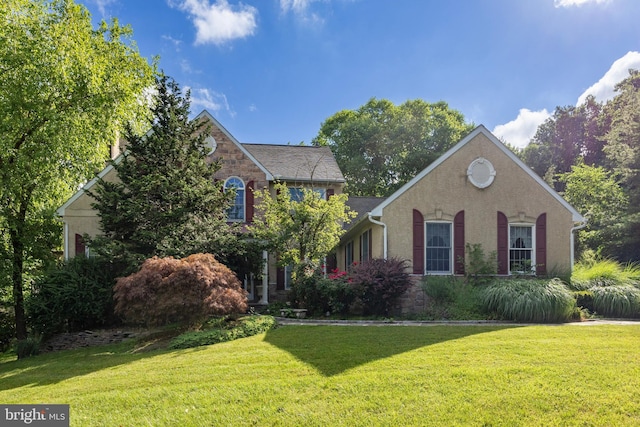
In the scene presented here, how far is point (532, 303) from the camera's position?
10.6 m

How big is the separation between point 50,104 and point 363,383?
12.6m

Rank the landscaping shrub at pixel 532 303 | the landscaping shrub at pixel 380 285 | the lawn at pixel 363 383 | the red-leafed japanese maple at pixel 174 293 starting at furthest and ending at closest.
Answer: the landscaping shrub at pixel 380 285, the landscaping shrub at pixel 532 303, the red-leafed japanese maple at pixel 174 293, the lawn at pixel 363 383

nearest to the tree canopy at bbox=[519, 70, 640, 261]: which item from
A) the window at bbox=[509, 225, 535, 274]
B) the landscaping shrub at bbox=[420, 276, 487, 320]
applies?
the window at bbox=[509, 225, 535, 274]

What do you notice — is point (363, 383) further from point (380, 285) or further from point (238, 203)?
point (238, 203)

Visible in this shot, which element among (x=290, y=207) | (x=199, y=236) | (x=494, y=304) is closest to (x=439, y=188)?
(x=494, y=304)

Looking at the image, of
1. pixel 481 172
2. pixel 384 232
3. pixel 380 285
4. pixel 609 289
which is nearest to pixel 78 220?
pixel 384 232

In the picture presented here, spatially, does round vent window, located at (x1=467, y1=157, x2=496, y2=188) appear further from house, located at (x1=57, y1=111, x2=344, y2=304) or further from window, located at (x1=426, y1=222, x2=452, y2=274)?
house, located at (x1=57, y1=111, x2=344, y2=304)

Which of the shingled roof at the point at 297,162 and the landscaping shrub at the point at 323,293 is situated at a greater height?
the shingled roof at the point at 297,162

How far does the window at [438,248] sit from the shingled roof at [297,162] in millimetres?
5786

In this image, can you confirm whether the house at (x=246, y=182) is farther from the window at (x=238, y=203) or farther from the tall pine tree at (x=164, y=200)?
the tall pine tree at (x=164, y=200)

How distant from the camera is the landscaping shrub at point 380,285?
12.0 metres

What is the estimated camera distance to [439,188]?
538 inches

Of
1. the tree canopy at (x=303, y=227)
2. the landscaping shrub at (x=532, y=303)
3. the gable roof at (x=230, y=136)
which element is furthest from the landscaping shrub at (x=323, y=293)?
the gable roof at (x=230, y=136)

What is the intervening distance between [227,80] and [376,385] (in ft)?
50.6
